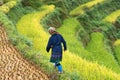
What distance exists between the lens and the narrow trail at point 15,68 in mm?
10758

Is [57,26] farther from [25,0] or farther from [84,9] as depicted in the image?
[84,9]

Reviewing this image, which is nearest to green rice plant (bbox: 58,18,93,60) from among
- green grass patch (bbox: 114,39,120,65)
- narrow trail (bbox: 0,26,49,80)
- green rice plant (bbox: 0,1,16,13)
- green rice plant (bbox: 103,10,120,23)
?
green grass patch (bbox: 114,39,120,65)

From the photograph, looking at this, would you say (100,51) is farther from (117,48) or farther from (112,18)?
(112,18)

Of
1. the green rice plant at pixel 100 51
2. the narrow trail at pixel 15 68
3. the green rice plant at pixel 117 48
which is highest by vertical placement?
the narrow trail at pixel 15 68

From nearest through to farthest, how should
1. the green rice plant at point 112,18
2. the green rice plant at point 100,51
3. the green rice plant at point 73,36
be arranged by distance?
the green rice plant at point 73,36 → the green rice plant at point 100,51 → the green rice plant at point 112,18

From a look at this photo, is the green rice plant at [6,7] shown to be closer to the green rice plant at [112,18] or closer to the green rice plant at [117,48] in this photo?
the green rice plant at [117,48]

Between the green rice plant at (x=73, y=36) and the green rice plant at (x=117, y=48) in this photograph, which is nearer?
the green rice plant at (x=73, y=36)

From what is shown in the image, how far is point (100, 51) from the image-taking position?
25.2 m

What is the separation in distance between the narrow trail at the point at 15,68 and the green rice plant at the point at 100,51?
30.5 feet

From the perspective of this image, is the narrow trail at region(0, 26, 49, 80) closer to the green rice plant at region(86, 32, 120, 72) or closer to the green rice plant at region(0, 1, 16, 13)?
the green rice plant at region(86, 32, 120, 72)

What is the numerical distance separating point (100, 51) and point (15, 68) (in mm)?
14228

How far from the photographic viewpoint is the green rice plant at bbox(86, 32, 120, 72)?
2269 centimetres

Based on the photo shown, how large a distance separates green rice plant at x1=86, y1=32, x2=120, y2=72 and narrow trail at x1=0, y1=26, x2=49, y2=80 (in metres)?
9.31

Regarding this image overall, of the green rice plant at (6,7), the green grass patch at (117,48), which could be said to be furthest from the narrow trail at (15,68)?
the green grass patch at (117,48)
